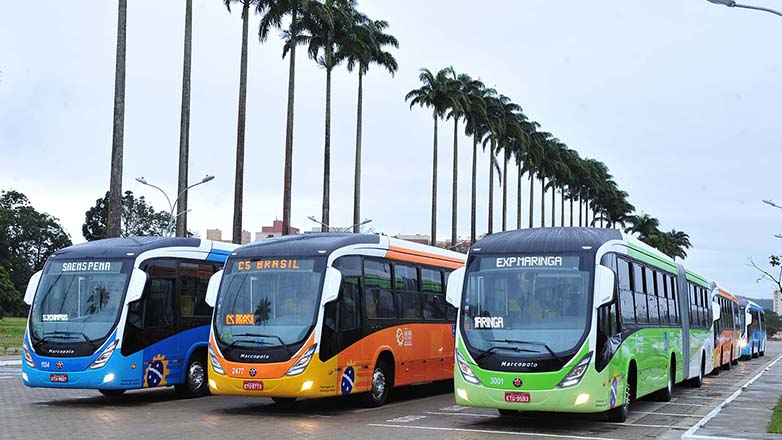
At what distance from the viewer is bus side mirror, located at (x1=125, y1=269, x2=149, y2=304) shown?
750 inches

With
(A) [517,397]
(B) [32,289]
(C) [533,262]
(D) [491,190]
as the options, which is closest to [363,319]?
(C) [533,262]

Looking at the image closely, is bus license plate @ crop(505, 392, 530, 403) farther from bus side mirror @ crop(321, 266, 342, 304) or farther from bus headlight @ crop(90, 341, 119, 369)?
bus headlight @ crop(90, 341, 119, 369)

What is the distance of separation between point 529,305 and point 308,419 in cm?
444

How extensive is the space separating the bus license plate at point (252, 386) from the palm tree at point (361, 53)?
4198cm

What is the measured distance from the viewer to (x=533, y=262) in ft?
53.0

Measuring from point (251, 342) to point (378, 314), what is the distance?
309cm

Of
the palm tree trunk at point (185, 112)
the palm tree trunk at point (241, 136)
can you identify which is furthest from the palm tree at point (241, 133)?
the palm tree trunk at point (185, 112)

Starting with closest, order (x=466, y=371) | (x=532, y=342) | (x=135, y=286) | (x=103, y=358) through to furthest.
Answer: (x=532, y=342) < (x=466, y=371) < (x=103, y=358) < (x=135, y=286)

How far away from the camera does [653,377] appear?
19.6 metres

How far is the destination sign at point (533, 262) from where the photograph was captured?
16.0m

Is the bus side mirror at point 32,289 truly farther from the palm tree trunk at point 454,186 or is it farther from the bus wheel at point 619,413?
the palm tree trunk at point 454,186

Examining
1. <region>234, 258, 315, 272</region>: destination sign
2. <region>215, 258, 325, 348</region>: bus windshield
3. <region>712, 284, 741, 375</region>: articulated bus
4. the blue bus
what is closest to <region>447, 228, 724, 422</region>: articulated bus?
<region>215, 258, 325, 348</region>: bus windshield

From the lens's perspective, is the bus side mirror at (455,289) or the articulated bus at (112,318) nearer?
the bus side mirror at (455,289)

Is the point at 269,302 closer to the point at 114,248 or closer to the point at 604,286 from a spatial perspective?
the point at 114,248
